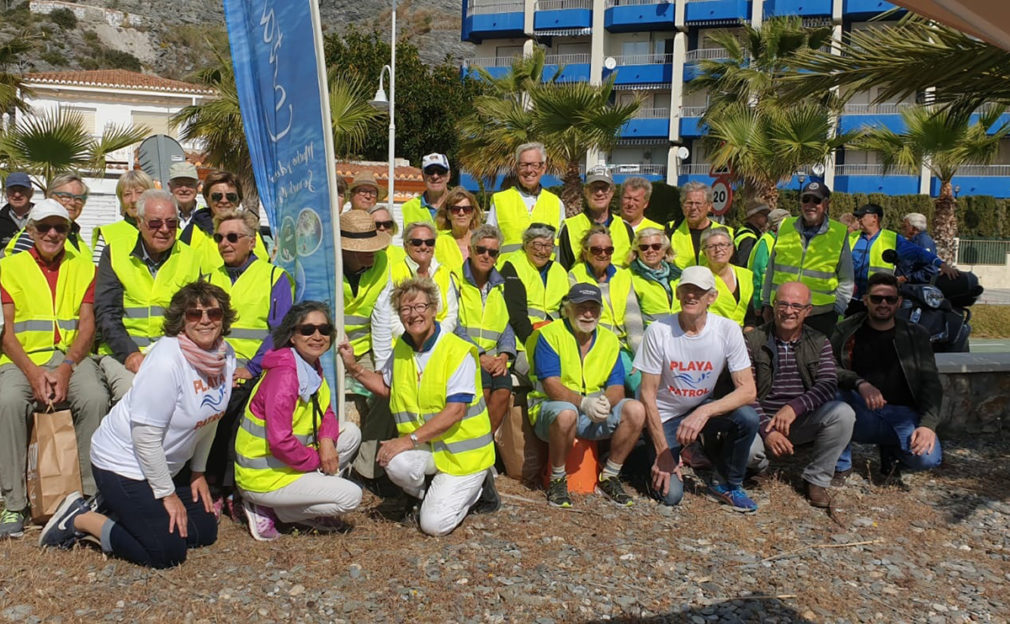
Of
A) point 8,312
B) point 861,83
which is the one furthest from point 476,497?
point 861,83

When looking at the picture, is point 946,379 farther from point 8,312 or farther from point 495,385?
point 8,312

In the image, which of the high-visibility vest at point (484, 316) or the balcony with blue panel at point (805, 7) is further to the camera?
the balcony with blue panel at point (805, 7)

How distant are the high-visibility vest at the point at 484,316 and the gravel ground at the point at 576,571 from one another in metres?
1.06

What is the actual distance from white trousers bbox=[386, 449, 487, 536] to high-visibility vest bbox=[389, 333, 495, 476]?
0.06m

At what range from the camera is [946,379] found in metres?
8.02

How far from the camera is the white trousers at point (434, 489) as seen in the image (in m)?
5.24

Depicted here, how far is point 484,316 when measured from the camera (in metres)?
6.21

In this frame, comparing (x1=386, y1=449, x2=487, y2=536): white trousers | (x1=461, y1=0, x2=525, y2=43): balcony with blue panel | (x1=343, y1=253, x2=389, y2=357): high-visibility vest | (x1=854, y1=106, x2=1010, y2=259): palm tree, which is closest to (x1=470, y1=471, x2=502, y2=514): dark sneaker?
(x1=386, y1=449, x2=487, y2=536): white trousers

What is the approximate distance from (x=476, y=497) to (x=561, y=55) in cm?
4898

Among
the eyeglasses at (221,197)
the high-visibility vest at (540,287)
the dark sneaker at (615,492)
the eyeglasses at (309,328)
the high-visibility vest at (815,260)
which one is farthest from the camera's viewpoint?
the high-visibility vest at (815,260)

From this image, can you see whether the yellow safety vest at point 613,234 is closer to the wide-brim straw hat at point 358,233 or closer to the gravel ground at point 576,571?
the wide-brim straw hat at point 358,233

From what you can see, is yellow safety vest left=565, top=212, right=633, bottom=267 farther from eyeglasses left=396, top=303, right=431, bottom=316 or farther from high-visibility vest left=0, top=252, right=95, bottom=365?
high-visibility vest left=0, top=252, right=95, bottom=365

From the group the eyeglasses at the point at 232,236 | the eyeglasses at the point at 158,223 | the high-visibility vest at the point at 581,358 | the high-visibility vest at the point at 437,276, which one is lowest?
the high-visibility vest at the point at 581,358

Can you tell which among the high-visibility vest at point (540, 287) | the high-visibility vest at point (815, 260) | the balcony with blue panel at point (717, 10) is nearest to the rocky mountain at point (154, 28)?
the balcony with blue panel at point (717, 10)
